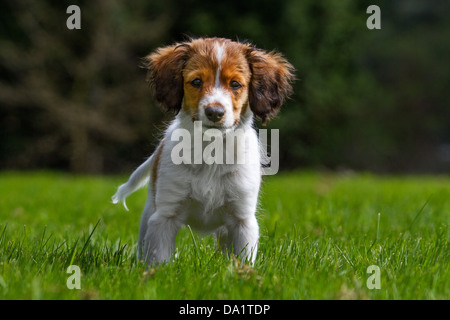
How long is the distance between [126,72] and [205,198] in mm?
12857

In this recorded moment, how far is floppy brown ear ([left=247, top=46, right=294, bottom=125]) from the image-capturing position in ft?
11.5

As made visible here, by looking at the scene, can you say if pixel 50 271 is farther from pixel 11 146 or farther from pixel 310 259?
pixel 11 146

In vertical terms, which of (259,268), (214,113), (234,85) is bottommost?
(259,268)

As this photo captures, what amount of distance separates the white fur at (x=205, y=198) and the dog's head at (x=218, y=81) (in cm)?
12

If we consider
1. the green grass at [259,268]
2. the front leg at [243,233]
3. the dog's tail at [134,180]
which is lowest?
the green grass at [259,268]

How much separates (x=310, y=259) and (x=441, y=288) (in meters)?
0.72

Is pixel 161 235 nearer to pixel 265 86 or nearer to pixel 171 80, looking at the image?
pixel 171 80

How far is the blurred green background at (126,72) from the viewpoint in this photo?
48.1 feet

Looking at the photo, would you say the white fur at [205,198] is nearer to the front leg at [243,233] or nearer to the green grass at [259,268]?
the front leg at [243,233]

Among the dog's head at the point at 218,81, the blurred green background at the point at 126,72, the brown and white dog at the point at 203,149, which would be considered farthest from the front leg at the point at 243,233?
the blurred green background at the point at 126,72

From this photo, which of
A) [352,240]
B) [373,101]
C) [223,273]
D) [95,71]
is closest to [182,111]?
[223,273]

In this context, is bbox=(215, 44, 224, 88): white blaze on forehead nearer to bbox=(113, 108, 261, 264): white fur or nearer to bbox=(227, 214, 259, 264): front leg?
bbox=(113, 108, 261, 264): white fur

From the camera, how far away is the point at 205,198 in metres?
3.38

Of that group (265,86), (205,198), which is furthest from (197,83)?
(205,198)
